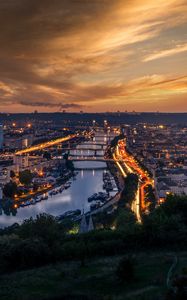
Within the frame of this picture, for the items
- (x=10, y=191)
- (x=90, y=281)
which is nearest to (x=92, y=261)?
(x=90, y=281)

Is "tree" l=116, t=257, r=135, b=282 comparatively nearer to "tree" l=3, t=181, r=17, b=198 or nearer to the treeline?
the treeline

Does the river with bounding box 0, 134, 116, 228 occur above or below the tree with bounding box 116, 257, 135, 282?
below

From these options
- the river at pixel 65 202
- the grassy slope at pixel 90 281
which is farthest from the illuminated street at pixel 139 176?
the grassy slope at pixel 90 281

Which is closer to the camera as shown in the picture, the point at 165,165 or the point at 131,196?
the point at 131,196

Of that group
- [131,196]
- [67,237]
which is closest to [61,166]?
[131,196]

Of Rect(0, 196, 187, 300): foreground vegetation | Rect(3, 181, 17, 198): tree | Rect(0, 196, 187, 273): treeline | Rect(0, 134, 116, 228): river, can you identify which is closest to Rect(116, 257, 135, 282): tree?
Rect(0, 196, 187, 300): foreground vegetation

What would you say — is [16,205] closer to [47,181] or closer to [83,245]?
[47,181]
